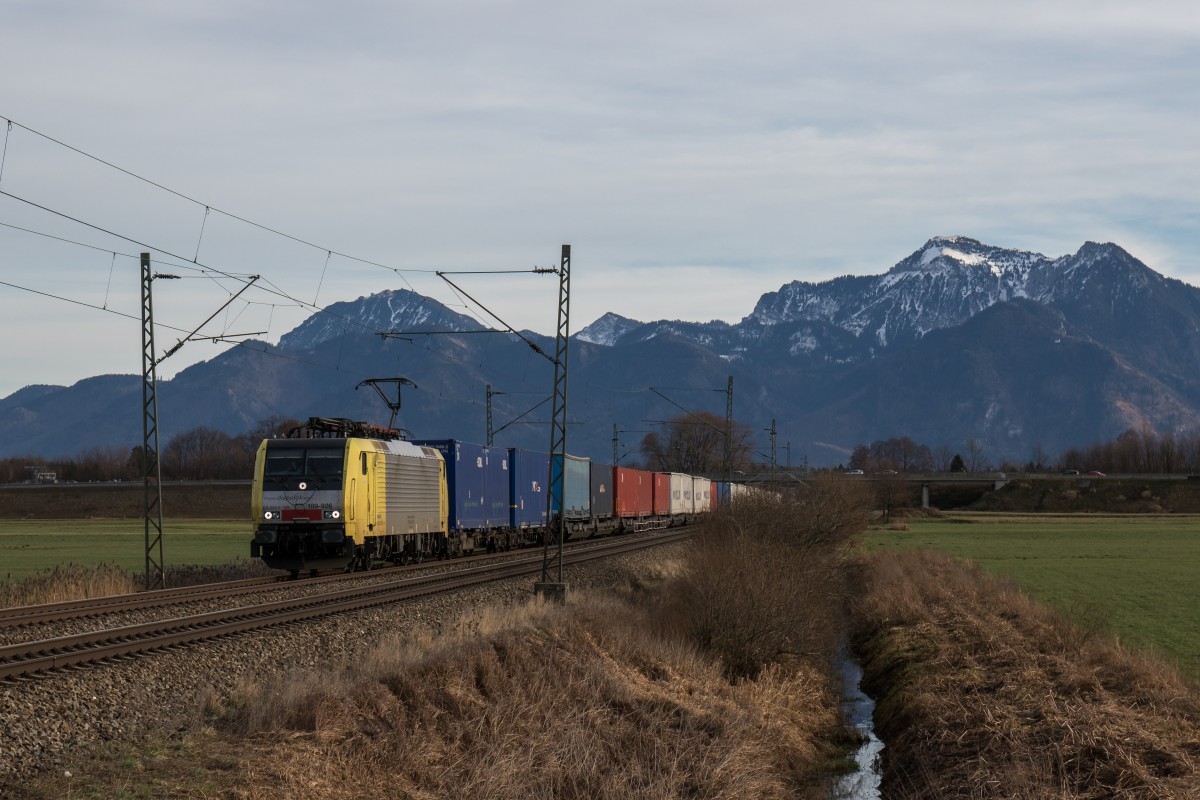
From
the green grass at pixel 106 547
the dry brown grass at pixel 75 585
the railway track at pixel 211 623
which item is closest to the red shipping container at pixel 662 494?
the green grass at pixel 106 547

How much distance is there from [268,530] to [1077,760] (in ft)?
77.9

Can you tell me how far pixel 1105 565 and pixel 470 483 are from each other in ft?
97.6

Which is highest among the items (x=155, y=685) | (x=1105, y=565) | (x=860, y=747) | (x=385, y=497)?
(x=385, y=497)

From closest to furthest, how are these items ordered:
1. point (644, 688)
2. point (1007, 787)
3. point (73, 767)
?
point (73, 767) < point (1007, 787) < point (644, 688)

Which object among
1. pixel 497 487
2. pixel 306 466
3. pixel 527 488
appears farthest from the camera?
pixel 527 488

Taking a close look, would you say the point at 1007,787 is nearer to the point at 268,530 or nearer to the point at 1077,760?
the point at 1077,760

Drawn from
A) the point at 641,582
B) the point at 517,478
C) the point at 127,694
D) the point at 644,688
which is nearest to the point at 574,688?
the point at 644,688

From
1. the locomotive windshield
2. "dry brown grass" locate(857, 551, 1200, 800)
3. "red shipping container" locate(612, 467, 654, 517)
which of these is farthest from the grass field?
the locomotive windshield

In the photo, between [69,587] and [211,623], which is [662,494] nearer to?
[69,587]

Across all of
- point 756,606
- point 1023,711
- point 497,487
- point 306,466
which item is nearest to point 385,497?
point 306,466

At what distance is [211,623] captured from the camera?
902 inches

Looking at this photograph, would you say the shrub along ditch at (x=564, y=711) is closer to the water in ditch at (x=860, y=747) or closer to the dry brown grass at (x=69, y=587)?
the water in ditch at (x=860, y=747)

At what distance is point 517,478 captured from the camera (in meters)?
52.6

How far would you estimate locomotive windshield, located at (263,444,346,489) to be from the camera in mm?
33750
